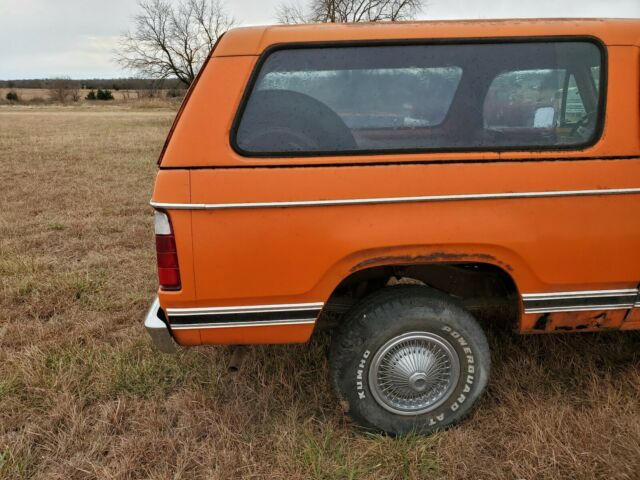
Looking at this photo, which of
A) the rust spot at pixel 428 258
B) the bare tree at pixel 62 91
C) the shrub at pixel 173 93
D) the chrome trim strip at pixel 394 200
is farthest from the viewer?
the bare tree at pixel 62 91

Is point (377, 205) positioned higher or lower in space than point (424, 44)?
lower

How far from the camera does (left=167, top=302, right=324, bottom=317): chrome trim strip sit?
7.48 ft

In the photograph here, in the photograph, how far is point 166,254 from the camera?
221 cm

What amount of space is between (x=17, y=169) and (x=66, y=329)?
819 centimetres

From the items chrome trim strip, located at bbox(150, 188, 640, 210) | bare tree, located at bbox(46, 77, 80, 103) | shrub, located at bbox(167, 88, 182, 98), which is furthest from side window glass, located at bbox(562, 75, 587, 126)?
bare tree, located at bbox(46, 77, 80, 103)

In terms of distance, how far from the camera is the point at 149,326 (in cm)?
239

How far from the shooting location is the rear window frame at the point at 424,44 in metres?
2.20

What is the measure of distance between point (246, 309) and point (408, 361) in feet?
2.74

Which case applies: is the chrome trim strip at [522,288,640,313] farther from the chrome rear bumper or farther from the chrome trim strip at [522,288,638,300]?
the chrome rear bumper

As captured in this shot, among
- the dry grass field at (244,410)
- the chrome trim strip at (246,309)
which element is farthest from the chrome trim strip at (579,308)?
the chrome trim strip at (246,309)

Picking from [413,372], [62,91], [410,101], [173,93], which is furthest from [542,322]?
[62,91]

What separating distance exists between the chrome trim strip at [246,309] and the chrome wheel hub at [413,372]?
1.39 feet

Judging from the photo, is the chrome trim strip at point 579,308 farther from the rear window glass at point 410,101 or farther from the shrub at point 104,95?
the shrub at point 104,95

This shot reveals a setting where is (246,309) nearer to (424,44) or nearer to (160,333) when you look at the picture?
(160,333)
